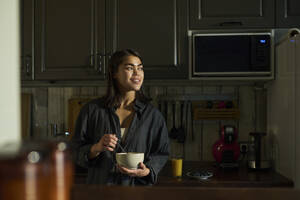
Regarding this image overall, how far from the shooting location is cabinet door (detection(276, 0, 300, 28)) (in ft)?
7.16

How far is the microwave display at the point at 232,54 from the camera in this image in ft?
7.05

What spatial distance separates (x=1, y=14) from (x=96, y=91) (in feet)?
7.76

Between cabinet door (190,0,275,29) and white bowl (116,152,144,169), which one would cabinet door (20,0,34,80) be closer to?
cabinet door (190,0,275,29)

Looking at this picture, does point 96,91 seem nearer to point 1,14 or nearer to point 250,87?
point 250,87

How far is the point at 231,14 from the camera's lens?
2.24m

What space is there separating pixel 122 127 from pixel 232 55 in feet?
2.97

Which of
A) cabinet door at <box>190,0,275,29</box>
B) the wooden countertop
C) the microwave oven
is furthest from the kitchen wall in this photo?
the wooden countertop

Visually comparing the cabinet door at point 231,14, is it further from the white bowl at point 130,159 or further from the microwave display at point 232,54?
the white bowl at point 130,159

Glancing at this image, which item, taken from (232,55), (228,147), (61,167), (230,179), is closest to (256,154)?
(228,147)

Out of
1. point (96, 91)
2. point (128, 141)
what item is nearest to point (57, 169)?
point (128, 141)

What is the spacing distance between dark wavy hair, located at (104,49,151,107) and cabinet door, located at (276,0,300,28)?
1.04 metres

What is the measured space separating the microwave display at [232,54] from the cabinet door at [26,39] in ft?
3.90

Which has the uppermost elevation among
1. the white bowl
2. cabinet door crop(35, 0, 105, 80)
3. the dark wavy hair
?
cabinet door crop(35, 0, 105, 80)

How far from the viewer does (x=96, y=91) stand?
8.90ft
